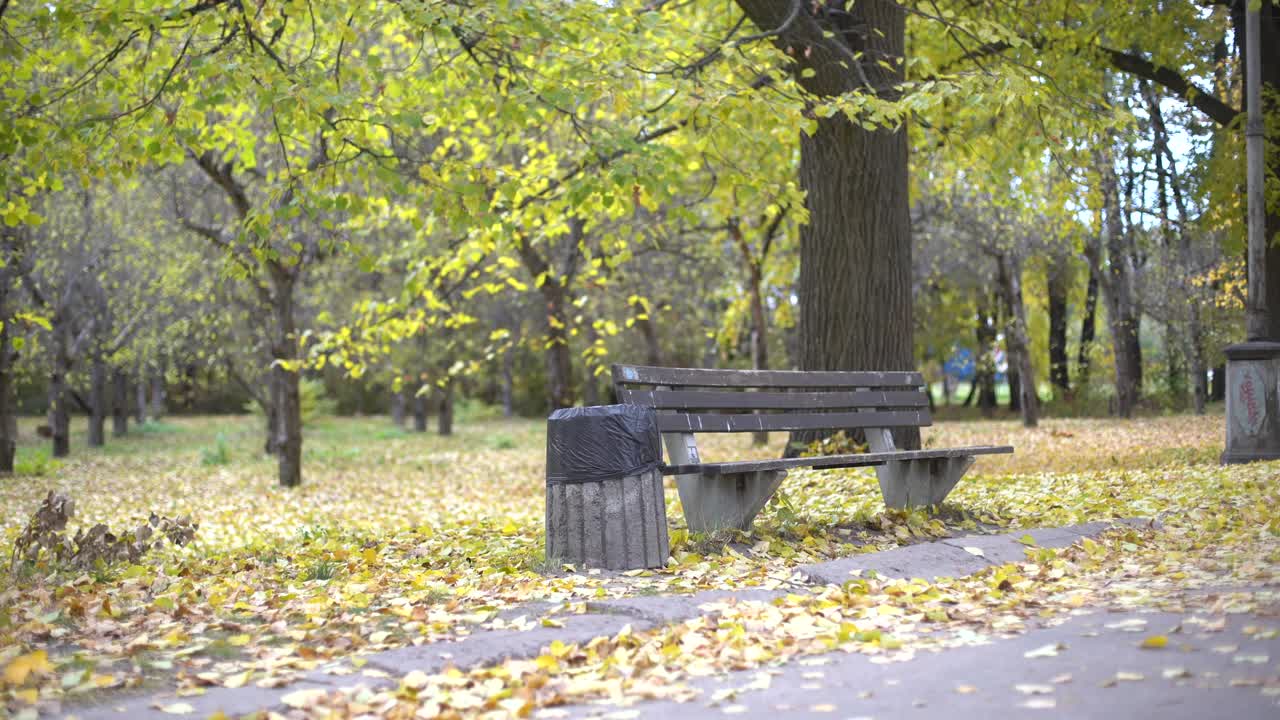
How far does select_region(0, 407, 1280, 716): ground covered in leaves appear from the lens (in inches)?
151

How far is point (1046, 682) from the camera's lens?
3.40 meters

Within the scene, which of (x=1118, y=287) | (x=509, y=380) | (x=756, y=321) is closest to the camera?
(x=756, y=321)

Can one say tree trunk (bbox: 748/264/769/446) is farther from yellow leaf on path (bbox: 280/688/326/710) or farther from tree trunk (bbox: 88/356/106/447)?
tree trunk (bbox: 88/356/106/447)

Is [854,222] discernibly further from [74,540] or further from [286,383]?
[286,383]

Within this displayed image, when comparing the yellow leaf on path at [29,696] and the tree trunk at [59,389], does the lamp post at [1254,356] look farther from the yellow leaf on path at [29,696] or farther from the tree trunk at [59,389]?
the tree trunk at [59,389]

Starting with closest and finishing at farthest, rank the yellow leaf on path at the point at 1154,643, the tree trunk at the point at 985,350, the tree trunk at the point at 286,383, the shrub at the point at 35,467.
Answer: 1. the yellow leaf on path at the point at 1154,643
2. the tree trunk at the point at 286,383
3. the shrub at the point at 35,467
4. the tree trunk at the point at 985,350

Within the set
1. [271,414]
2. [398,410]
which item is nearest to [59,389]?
[271,414]

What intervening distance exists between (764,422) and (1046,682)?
11.3 feet

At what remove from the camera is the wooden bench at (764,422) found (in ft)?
20.0

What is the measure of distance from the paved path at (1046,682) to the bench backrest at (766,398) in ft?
7.53

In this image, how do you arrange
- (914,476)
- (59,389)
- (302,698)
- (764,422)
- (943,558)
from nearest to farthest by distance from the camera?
(302,698) → (943,558) → (764,422) → (914,476) → (59,389)

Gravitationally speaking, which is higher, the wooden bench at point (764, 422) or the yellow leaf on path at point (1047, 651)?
the wooden bench at point (764, 422)

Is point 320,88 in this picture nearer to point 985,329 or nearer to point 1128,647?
point 1128,647

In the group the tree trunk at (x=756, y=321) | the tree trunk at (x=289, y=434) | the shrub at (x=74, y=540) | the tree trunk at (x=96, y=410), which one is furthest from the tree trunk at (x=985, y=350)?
the shrub at (x=74, y=540)
